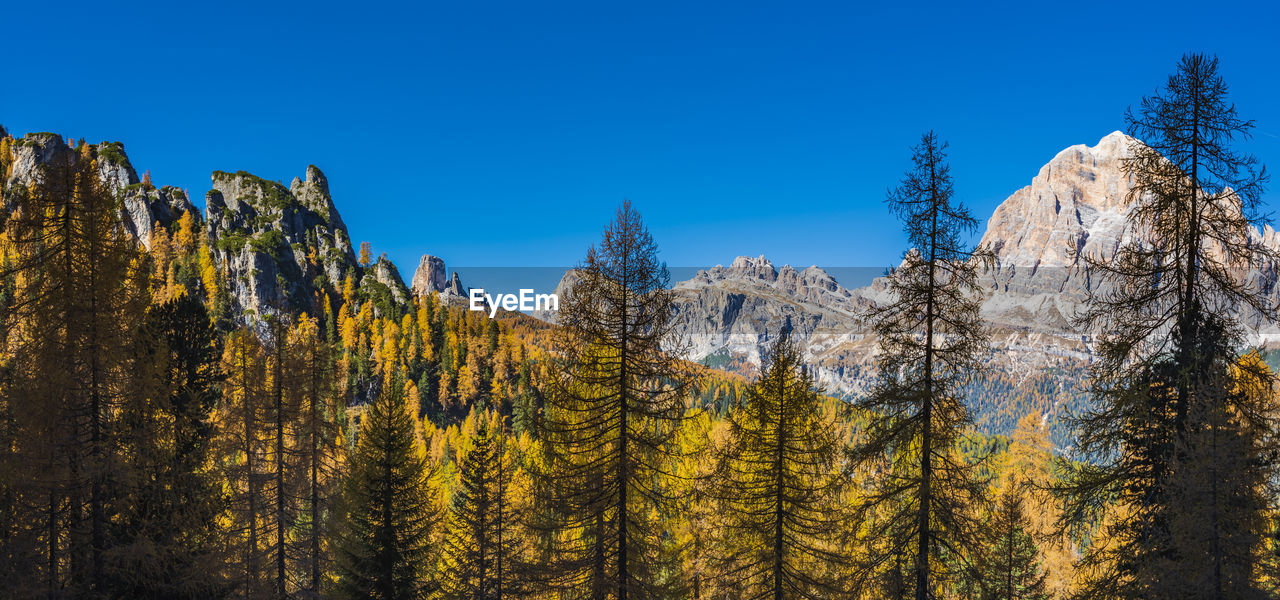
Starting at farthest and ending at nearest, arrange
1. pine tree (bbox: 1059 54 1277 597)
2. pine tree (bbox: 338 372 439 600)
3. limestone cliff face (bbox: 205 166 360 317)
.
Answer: limestone cliff face (bbox: 205 166 360 317), pine tree (bbox: 338 372 439 600), pine tree (bbox: 1059 54 1277 597)

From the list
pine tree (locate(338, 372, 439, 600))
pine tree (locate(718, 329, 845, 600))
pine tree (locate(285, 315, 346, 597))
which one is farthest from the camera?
pine tree (locate(285, 315, 346, 597))

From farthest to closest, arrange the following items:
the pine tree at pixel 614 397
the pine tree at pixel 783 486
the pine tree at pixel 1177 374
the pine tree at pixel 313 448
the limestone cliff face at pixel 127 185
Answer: the limestone cliff face at pixel 127 185 → the pine tree at pixel 313 448 → the pine tree at pixel 783 486 → the pine tree at pixel 614 397 → the pine tree at pixel 1177 374

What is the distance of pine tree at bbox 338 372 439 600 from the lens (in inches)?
819

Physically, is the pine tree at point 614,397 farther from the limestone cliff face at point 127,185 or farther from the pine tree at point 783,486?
the limestone cliff face at point 127,185

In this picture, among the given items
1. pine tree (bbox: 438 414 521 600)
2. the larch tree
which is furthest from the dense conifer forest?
pine tree (bbox: 438 414 521 600)

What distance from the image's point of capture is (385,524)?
2116cm

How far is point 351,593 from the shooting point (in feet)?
67.7

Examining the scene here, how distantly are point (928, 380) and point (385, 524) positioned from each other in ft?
56.6

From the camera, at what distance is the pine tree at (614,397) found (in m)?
16.0

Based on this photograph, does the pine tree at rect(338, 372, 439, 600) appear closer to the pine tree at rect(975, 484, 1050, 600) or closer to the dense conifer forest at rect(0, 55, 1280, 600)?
the dense conifer forest at rect(0, 55, 1280, 600)

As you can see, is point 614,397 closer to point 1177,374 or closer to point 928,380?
point 928,380

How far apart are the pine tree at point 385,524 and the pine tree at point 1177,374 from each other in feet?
61.5

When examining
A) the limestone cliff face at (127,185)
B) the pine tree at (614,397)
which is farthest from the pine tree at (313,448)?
the limestone cliff face at (127,185)

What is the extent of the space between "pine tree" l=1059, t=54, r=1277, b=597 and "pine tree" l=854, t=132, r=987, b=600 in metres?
2.33
